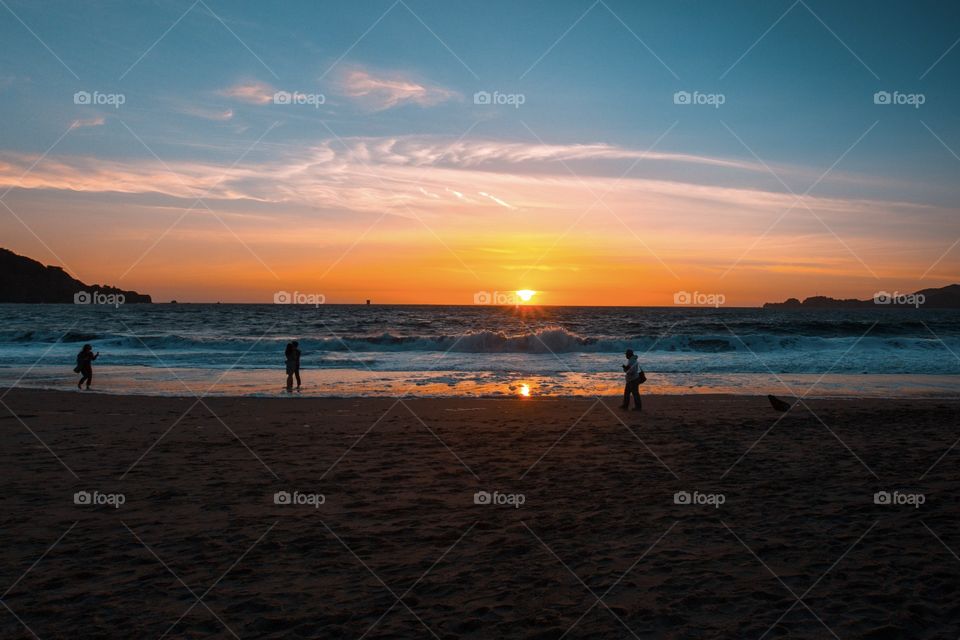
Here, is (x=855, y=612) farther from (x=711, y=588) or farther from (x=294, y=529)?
(x=294, y=529)

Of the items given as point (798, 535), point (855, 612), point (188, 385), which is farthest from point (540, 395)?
point (855, 612)

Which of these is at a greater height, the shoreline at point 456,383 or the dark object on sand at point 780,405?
the dark object on sand at point 780,405

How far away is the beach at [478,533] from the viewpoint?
4637 mm

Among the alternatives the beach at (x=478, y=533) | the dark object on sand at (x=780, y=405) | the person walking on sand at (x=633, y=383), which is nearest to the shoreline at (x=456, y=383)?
the person walking on sand at (x=633, y=383)

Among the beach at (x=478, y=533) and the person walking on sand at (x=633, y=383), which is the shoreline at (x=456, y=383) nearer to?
the person walking on sand at (x=633, y=383)

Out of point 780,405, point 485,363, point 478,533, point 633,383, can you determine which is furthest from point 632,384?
point 485,363

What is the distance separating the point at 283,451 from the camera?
34.3 ft

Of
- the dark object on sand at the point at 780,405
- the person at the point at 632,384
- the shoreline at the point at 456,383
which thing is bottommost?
the shoreline at the point at 456,383

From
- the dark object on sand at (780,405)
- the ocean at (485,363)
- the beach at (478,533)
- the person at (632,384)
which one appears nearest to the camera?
the beach at (478,533)

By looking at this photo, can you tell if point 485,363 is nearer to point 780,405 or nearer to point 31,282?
point 780,405

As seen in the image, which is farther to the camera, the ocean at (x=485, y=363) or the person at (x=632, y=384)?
the ocean at (x=485, y=363)

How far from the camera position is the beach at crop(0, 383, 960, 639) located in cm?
464

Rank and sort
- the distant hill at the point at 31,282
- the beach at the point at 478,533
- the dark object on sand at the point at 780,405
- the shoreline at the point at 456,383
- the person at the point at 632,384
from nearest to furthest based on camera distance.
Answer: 1. the beach at the point at 478,533
2. the dark object on sand at the point at 780,405
3. the person at the point at 632,384
4. the shoreline at the point at 456,383
5. the distant hill at the point at 31,282

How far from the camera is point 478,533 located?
6406 millimetres
